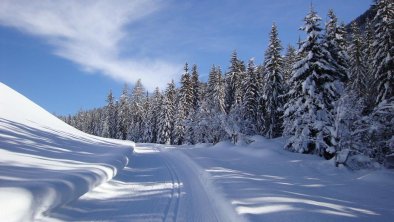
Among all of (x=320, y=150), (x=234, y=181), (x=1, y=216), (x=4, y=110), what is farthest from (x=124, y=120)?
(x=1, y=216)

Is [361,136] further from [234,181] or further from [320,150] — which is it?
[234,181]

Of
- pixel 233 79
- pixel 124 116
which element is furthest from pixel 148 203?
pixel 124 116

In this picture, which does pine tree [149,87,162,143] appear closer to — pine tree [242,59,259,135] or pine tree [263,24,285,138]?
pine tree [242,59,259,135]

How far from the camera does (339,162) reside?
1677 cm

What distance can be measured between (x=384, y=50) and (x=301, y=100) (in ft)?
39.8

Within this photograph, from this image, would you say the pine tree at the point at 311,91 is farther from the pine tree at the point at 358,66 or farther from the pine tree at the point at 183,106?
the pine tree at the point at 183,106

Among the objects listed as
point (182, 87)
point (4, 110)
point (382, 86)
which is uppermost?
point (182, 87)

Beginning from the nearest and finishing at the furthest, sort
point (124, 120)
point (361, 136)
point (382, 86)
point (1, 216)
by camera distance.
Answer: point (1, 216)
point (361, 136)
point (382, 86)
point (124, 120)

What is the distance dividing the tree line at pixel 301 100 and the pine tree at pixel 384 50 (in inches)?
3.1

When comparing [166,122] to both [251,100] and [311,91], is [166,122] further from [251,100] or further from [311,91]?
[311,91]

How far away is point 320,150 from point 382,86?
44.4ft

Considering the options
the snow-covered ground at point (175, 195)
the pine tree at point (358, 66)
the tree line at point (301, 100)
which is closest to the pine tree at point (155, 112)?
the tree line at point (301, 100)

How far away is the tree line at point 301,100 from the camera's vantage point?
724 inches

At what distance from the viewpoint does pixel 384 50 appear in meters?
30.1
